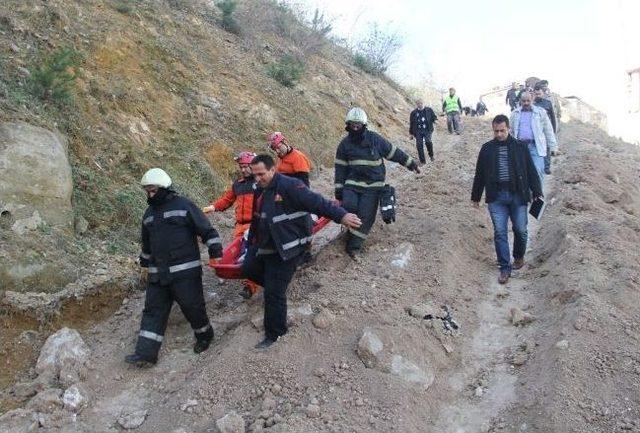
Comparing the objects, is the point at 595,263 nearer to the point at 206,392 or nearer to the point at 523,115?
the point at 523,115

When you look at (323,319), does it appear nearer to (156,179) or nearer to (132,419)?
(132,419)

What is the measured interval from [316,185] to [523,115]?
4535mm

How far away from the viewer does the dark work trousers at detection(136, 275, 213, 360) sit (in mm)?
5367

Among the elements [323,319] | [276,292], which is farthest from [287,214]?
[323,319]

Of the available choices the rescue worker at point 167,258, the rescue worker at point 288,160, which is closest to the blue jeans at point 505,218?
the rescue worker at point 288,160

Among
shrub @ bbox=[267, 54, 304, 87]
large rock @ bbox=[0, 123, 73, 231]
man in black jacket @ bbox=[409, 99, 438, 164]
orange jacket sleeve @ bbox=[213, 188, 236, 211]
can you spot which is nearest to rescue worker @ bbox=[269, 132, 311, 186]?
orange jacket sleeve @ bbox=[213, 188, 236, 211]

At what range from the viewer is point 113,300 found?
6336mm

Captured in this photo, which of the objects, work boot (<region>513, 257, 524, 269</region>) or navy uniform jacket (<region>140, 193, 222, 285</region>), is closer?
navy uniform jacket (<region>140, 193, 222, 285</region>)

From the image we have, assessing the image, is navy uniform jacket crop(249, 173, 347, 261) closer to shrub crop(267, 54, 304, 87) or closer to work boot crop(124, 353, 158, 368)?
work boot crop(124, 353, 158, 368)

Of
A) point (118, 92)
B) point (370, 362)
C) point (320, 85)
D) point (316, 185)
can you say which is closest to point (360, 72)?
A: point (320, 85)

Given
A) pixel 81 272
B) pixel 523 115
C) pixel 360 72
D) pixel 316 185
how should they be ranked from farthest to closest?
pixel 360 72, pixel 316 185, pixel 523 115, pixel 81 272

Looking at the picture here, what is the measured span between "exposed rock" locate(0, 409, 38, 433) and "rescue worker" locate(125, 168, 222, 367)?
1.00m

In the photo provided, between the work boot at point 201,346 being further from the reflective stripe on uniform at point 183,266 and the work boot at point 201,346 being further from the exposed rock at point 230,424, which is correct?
the exposed rock at point 230,424

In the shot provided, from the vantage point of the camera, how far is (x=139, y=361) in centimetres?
536
